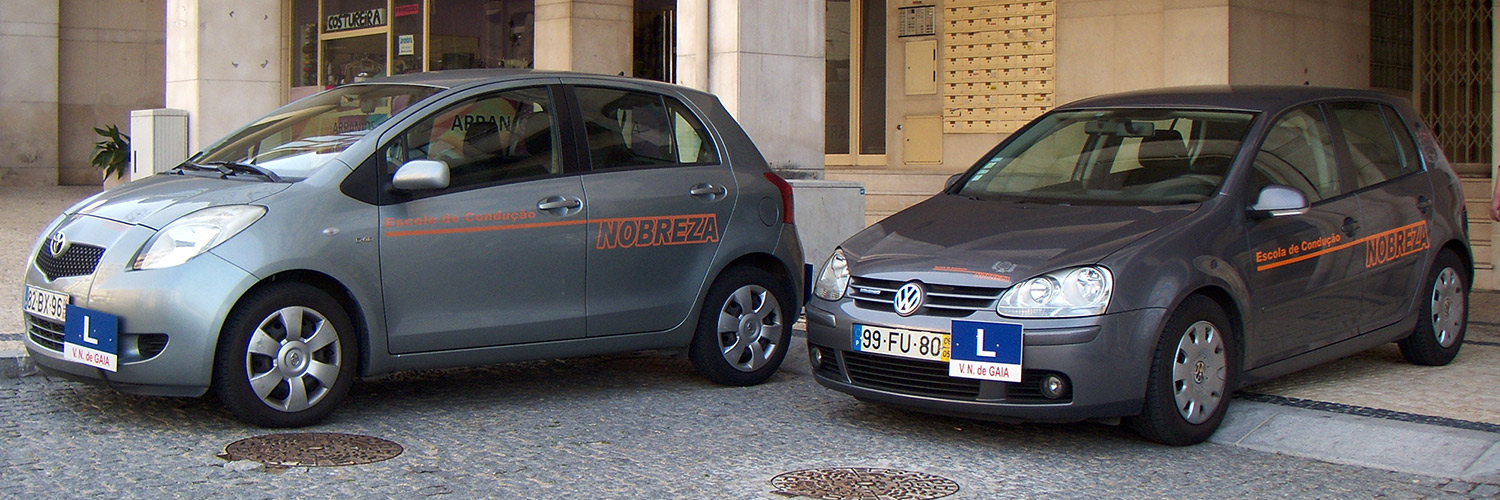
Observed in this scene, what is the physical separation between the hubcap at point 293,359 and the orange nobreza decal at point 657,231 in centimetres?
132

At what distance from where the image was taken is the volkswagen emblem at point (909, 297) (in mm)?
5848

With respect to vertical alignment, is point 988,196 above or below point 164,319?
above

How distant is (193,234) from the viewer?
5742mm

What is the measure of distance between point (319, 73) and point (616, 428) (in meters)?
14.6

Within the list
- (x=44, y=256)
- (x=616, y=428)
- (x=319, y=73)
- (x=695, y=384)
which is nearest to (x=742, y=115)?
(x=695, y=384)

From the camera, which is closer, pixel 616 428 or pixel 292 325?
pixel 292 325

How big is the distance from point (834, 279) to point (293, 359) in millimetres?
2225

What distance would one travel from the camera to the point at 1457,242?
25.1 ft

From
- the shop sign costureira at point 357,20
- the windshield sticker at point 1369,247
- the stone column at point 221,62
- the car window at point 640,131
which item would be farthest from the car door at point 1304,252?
the shop sign costureira at point 357,20

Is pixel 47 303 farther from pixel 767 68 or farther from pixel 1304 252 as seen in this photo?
pixel 767 68

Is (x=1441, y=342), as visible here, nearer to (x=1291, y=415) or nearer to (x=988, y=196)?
(x=1291, y=415)

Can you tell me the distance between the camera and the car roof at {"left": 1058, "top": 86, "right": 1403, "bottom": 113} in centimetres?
681

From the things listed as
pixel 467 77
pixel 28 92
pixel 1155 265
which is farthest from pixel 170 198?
pixel 28 92

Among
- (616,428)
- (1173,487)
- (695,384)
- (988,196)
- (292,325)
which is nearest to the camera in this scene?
(1173,487)
